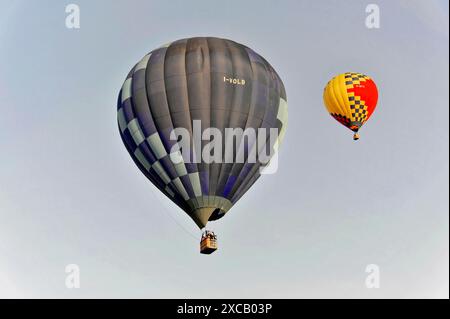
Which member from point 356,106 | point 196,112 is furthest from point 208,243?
point 356,106

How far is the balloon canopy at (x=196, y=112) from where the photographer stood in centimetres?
2691

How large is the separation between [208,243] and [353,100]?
1021 centimetres

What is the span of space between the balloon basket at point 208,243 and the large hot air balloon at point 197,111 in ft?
0.29

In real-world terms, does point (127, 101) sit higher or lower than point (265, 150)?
higher

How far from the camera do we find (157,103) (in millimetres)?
27703

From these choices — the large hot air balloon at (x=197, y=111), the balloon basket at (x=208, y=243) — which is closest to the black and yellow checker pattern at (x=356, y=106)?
the large hot air balloon at (x=197, y=111)

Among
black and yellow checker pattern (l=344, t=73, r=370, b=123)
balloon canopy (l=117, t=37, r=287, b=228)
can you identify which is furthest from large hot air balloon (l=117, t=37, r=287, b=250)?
black and yellow checker pattern (l=344, t=73, r=370, b=123)

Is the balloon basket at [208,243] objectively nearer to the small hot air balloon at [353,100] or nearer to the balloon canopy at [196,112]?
the balloon canopy at [196,112]

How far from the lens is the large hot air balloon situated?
26.9 meters

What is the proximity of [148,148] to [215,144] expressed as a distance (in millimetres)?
2161

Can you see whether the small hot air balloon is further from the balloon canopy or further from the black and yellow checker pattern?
the balloon canopy

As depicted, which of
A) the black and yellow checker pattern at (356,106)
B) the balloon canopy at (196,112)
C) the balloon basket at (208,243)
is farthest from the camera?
the black and yellow checker pattern at (356,106)
